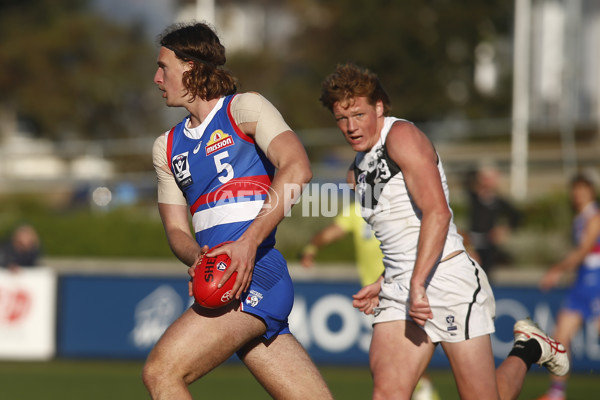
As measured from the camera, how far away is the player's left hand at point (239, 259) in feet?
13.8

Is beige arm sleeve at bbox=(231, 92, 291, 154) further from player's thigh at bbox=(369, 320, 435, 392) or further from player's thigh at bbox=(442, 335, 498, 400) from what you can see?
player's thigh at bbox=(442, 335, 498, 400)

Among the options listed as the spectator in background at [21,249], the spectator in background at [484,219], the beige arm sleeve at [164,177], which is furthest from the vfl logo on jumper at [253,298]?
the spectator in background at [21,249]

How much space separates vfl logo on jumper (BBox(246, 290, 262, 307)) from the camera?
445 centimetres

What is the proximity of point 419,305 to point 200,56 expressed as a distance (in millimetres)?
1735

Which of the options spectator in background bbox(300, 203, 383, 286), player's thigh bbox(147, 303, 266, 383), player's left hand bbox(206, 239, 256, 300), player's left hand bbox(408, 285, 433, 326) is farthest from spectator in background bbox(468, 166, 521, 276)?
player's left hand bbox(206, 239, 256, 300)

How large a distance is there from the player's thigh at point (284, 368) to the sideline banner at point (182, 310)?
291 inches

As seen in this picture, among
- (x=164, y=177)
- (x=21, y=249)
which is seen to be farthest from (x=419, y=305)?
(x=21, y=249)

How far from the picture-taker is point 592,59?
29938mm

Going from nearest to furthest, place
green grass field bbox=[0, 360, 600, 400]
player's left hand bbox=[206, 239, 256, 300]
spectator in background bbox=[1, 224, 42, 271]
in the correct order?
player's left hand bbox=[206, 239, 256, 300], green grass field bbox=[0, 360, 600, 400], spectator in background bbox=[1, 224, 42, 271]

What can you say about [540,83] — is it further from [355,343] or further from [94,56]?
[355,343]

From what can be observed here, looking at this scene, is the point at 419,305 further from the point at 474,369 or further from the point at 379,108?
the point at 379,108

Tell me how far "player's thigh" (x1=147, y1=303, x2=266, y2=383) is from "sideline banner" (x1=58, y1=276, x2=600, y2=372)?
302 inches

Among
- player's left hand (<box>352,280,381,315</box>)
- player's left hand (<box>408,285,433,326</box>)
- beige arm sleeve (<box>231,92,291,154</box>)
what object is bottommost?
player's left hand (<box>352,280,381,315</box>)

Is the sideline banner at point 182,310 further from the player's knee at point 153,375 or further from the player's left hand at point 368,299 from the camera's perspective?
the player's knee at point 153,375
